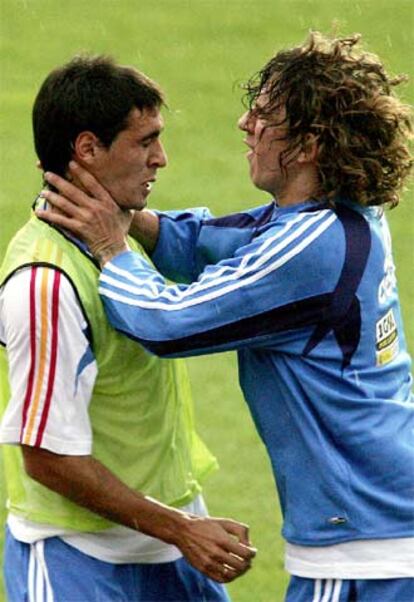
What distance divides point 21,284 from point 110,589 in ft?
3.37

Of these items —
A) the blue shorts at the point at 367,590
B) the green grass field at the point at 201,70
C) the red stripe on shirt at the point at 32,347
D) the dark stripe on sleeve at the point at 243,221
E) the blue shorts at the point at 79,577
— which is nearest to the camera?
the red stripe on shirt at the point at 32,347

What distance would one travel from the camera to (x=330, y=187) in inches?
255

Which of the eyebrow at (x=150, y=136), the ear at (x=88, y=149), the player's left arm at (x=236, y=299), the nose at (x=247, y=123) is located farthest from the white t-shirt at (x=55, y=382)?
the nose at (x=247, y=123)

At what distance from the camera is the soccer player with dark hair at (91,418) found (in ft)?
20.7

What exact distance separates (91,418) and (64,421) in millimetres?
207

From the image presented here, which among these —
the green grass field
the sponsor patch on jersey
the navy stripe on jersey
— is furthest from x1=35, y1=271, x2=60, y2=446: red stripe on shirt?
the green grass field

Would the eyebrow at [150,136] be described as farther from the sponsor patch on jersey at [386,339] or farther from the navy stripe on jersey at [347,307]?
the sponsor patch on jersey at [386,339]

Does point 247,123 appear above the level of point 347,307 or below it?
above

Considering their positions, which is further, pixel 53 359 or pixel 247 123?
pixel 247 123

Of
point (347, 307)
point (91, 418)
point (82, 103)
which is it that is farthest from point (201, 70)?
point (347, 307)

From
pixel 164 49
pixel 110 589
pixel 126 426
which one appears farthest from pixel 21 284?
pixel 164 49

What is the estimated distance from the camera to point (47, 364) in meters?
6.31

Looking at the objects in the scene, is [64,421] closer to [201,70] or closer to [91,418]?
[91,418]

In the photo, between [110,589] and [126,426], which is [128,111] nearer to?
[126,426]
